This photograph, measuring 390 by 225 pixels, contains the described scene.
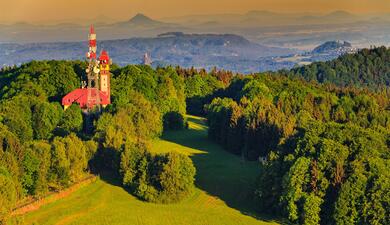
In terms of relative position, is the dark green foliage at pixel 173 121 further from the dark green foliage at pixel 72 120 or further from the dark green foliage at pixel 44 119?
the dark green foliage at pixel 44 119

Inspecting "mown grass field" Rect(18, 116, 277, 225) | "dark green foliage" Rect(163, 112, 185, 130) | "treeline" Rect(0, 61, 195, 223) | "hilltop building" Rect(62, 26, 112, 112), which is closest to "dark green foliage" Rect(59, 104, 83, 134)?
"treeline" Rect(0, 61, 195, 223)

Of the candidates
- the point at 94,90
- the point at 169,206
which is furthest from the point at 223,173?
the point at 94,90

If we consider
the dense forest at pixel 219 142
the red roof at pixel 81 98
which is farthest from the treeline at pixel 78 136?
the red roof at pixel 81 98

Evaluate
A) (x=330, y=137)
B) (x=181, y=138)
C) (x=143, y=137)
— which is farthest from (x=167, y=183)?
(x=181, y=138)

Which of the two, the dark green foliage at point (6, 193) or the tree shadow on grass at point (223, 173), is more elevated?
the dark green foliage at point (6, 193)

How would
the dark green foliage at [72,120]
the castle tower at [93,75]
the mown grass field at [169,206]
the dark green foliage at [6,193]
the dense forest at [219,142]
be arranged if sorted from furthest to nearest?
1. the castle tower at [93,75]
2. the dark green foliage at [72,120]
3. the mown grass field at [169,206]
4. the dense forest at [219,142]
5. the dark green foliage at [6,193]

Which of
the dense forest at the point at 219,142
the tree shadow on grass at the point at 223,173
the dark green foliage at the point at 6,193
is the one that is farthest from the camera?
the tree shadow on grass at the point at 223,173

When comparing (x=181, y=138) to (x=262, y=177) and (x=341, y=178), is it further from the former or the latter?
(x=341, y=178)
